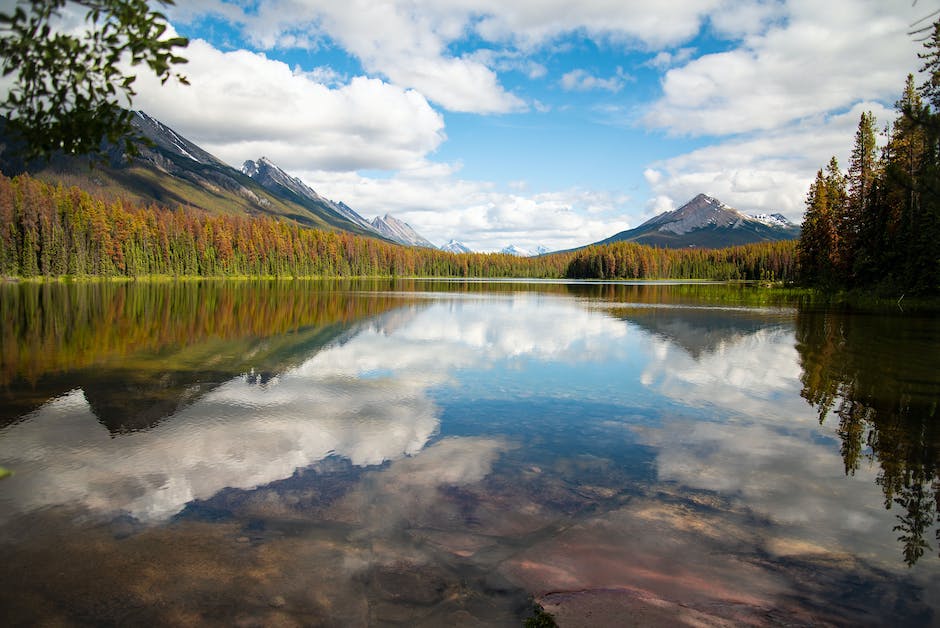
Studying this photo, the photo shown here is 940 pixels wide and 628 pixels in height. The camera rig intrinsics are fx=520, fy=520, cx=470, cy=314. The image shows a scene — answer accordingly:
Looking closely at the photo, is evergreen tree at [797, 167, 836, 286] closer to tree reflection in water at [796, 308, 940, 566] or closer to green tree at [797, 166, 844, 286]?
green tree at [797, 166, 844, 286]

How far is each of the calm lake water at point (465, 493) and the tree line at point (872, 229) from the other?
4063 centimetres

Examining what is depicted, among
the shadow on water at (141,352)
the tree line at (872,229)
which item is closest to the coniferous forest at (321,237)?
the tree line at (872,229)

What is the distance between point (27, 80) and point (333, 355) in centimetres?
2025

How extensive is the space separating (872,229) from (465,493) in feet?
237

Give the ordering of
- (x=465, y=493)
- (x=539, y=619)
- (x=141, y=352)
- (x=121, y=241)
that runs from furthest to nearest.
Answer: (x=121, y=241), (x=141, y=352), (x=465, y=493), (x=539, y=619)

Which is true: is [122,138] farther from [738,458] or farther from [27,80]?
[738,458]

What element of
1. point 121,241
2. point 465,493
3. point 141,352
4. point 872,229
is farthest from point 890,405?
point 121,241

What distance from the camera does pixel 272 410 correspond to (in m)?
15.9

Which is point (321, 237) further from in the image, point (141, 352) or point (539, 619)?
point (539, 619)

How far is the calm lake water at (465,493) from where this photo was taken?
6.88 m

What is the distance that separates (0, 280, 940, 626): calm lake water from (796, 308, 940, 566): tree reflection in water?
11 cm

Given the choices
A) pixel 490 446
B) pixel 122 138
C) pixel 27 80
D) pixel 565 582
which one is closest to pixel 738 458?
pixel 490 446

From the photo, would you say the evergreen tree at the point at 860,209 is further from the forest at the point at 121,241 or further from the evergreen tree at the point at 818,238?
the forest at the point at 121,241

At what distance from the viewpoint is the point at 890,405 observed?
53.4 feet
